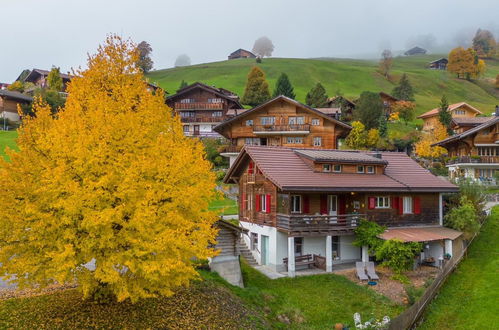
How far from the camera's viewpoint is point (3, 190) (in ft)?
40.8

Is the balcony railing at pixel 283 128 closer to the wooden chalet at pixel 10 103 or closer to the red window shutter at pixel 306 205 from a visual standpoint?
the red window shutter at pixel 306 205

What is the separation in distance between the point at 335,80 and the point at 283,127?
93.1m

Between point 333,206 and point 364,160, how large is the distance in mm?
4082

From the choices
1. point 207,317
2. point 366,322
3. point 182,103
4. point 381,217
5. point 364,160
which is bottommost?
point 366,322

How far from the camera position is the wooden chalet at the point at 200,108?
7319cm

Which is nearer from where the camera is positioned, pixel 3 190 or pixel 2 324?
pixel 3 190

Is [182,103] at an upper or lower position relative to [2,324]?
upper

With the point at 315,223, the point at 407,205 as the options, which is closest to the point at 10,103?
the point at 315,223

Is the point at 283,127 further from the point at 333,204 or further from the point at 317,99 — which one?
the point at 317,99

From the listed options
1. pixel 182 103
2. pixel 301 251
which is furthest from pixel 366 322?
pixel 182 103

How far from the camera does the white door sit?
2997cm

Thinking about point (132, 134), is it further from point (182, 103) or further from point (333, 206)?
point (182, 103)

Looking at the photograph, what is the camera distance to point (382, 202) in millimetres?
30188

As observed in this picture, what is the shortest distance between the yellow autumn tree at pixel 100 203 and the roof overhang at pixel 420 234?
691 inches
